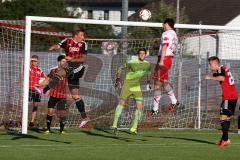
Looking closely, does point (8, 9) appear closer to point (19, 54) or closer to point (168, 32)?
point (19, 54)

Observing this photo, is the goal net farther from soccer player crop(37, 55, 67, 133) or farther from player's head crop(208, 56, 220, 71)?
player's head crop(208, 56, 220, 71)

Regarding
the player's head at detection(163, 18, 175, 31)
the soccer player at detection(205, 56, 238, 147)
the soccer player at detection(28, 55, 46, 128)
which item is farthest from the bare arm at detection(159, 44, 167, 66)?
the soccer player at detection(28, 55, 46, 128)

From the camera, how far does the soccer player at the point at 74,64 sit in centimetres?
1859

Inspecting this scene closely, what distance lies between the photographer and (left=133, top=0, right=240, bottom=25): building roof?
59.0 m

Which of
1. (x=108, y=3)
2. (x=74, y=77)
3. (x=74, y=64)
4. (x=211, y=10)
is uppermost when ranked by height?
(x=108, y=3)

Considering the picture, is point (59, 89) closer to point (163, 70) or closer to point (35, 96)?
point (35, 96)

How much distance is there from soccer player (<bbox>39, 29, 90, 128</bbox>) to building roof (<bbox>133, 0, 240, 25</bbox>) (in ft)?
131

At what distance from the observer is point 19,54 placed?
21469mm

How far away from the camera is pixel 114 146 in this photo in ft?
53.2

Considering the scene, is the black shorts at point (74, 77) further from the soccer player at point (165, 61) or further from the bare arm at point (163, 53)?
the bare arm at point (163, 53)

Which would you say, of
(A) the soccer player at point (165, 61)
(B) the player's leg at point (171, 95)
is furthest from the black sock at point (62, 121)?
(B) the player's leg at point (171, 95)

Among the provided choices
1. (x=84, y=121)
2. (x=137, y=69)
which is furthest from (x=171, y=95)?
(x=84, y=121)

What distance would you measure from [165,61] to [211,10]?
45.0 meters

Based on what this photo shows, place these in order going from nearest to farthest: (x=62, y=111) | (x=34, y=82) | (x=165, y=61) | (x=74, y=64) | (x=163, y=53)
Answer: (x=163, y=53)
(x=165, y=61)
(x=74, y=64)
(x=62, y=111)
(x=34, y=82)
